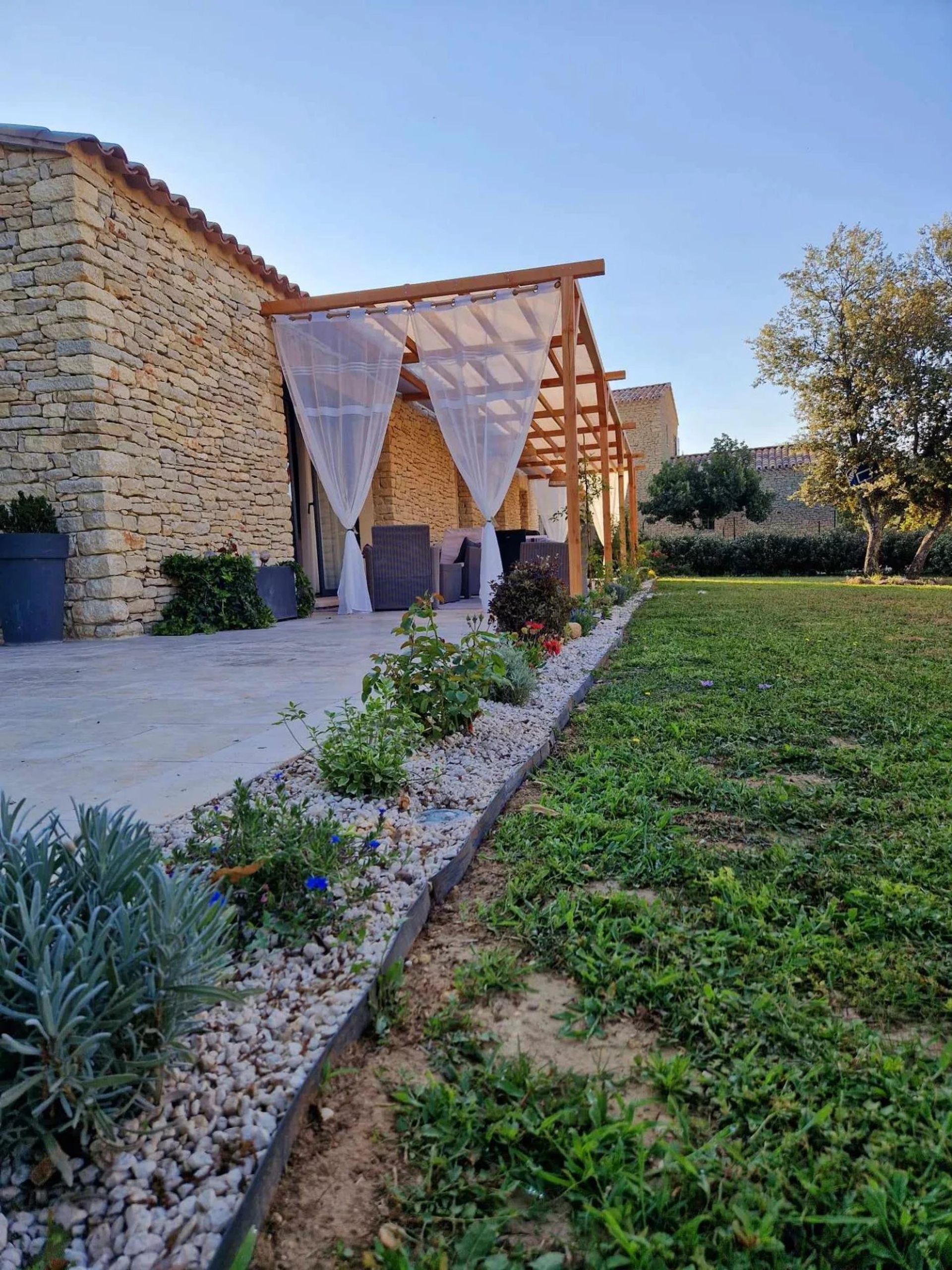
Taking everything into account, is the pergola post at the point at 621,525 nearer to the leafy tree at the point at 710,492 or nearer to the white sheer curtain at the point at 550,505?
the white sheer curtain at the point at 550,505

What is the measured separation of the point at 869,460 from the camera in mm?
12547

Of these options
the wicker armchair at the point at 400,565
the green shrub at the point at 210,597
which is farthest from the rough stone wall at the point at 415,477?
the green shrub at the point at 210,597

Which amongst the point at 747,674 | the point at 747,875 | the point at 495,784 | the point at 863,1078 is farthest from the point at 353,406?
the point at 863,1078

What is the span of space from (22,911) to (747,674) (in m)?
3.68

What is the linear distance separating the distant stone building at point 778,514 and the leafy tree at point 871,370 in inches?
299

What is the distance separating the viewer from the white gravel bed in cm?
77

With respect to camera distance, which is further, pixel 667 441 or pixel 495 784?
pixel 667 441

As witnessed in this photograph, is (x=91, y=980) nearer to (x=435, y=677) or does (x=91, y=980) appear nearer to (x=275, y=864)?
(x=275, y=864)

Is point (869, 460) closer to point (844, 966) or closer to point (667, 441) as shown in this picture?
point (844, 966)

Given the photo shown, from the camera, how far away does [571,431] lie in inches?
269

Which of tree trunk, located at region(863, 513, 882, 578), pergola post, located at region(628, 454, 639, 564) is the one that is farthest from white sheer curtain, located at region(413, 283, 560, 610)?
tree trunk, located at region(863, 513, 882, 578)

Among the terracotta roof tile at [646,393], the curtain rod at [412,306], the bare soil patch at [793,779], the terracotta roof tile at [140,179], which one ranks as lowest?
the bare soil patch at [793,779]

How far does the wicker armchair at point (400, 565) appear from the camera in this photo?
8.29m

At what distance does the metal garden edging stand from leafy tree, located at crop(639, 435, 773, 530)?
22237 millimetres
